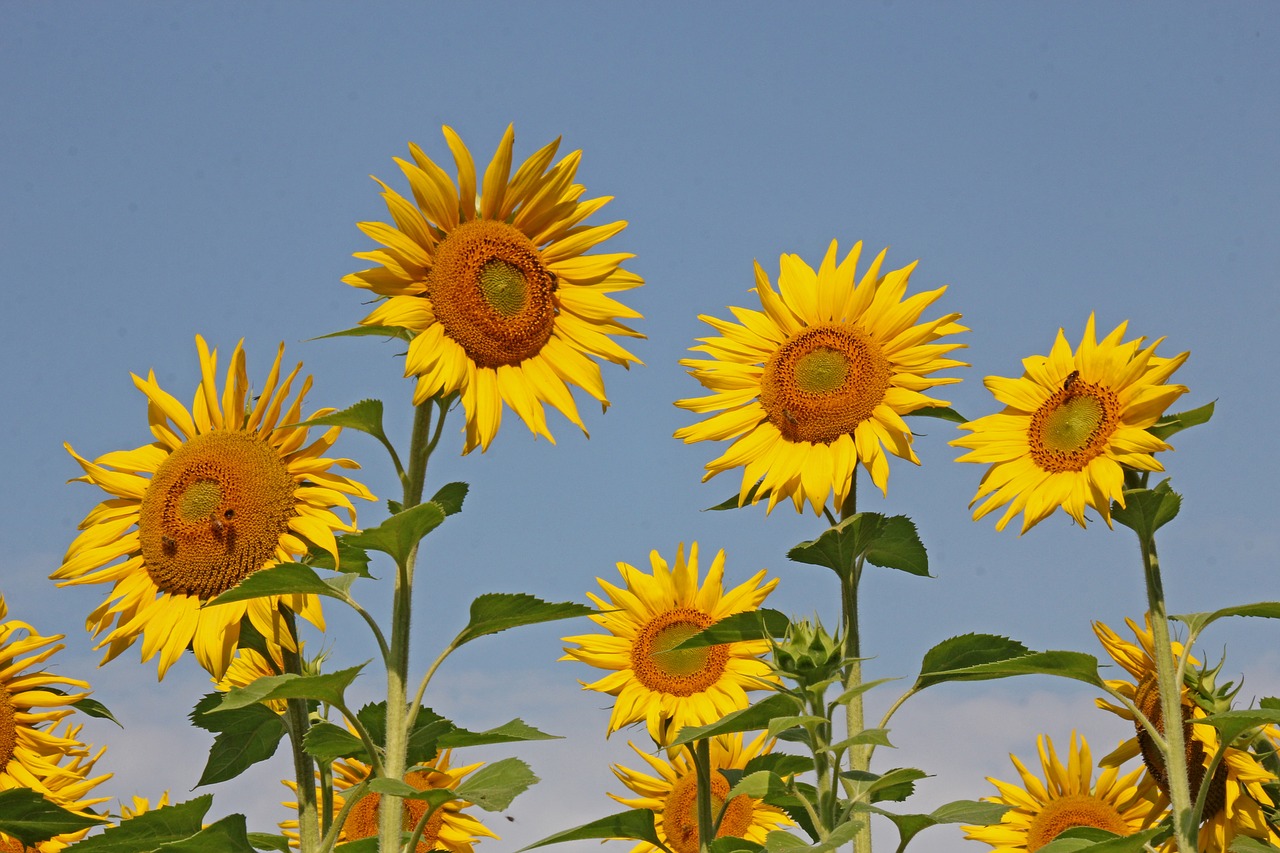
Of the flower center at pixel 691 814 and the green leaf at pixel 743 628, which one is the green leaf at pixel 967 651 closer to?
the green leaf at pixel 743 628

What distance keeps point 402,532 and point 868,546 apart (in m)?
1.89

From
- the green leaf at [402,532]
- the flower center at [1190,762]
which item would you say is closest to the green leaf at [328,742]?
the green leaf at [402,532]

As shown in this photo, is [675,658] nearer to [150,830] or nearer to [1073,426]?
[1073,426]

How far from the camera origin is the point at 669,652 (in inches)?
245

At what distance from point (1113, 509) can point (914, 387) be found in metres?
0.94

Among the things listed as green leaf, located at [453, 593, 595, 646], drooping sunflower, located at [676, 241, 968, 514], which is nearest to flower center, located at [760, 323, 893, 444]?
drooping sunflower, located at [676, 241, 968, 514]

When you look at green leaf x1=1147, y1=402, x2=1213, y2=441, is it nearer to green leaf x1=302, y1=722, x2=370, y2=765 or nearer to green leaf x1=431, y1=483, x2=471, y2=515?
green leaf x1=431, y1=483, x2=471, y2=515

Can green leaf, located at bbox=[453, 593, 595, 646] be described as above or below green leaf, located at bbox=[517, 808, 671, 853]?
above

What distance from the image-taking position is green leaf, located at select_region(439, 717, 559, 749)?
466 centimetres

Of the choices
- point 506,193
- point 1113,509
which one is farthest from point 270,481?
point 1113,509

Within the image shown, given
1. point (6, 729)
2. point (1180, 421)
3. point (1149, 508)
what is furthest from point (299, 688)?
point (1180, 421)

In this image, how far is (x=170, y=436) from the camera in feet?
18.2

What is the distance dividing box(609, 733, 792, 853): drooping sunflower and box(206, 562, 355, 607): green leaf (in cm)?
292

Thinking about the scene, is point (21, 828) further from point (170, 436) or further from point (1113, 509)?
point (1113, 509)
